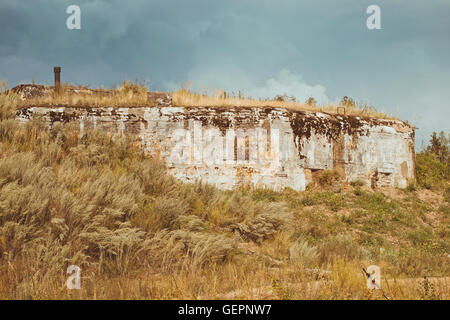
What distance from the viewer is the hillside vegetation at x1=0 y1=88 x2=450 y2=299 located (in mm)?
3848

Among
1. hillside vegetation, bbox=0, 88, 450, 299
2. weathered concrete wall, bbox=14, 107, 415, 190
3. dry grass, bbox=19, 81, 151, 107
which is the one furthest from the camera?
dry grass, bbox=19, 81, 151, 107

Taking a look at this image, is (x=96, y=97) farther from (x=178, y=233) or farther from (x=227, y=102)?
(x=178, y=233)

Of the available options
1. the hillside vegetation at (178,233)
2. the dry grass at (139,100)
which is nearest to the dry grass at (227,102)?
the dry grass at (139,100)

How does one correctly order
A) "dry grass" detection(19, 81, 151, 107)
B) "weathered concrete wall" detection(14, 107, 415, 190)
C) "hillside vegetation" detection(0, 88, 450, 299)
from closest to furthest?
"hillside vegetation" detection(0, 88, 450, 299) → "weathered concrete wall" detection(14, 107, 415, 190) → "dry grass" detection(19, 81, 151, 107)

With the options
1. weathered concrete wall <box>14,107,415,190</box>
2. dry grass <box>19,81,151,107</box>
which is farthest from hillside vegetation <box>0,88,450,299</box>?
dry grass <box>19,81,151,107</box>

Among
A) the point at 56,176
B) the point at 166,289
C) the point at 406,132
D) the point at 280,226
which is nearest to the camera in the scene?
the point at 166,289

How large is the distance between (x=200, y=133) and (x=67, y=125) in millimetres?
4099

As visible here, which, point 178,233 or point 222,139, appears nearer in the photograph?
point 178,233

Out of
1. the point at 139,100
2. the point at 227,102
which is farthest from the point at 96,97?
the point at 227,102

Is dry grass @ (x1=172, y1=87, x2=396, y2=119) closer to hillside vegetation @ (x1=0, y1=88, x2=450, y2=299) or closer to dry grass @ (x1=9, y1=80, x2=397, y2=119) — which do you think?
dry grass @ (x1=9, y1=80, x2=397, y2=119)

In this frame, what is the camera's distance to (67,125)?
34.4 ft

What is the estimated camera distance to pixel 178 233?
569 centimetres
